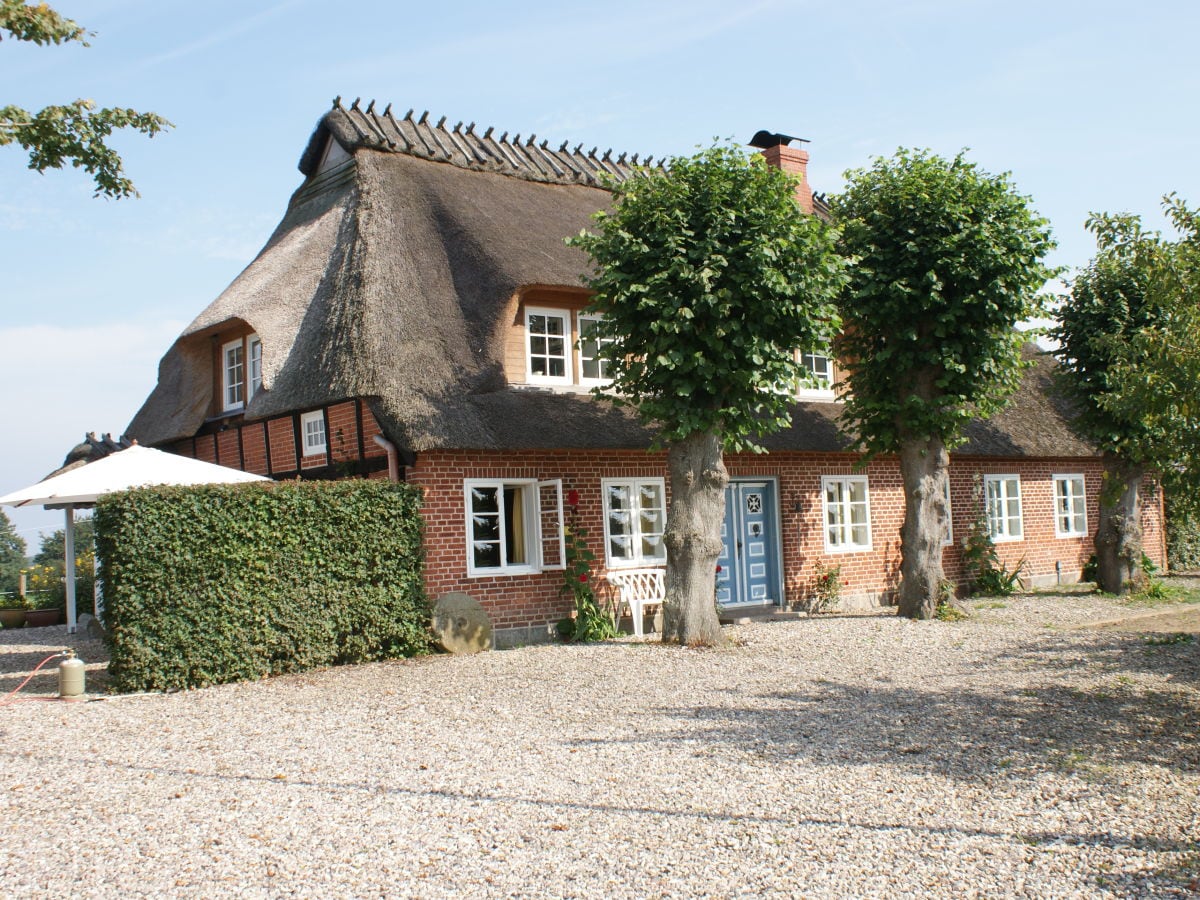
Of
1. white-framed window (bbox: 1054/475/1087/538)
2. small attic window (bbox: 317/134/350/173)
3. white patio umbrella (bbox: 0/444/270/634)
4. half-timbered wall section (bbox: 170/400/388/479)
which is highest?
small attic window (bbox: 317/134/350/173)

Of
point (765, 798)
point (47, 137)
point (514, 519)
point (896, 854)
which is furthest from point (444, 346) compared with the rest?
point (896, 854)

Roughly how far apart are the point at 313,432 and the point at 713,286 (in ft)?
19.0

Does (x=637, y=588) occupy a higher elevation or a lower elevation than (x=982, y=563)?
higher

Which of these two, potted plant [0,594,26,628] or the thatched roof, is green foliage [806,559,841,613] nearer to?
the thatched roof

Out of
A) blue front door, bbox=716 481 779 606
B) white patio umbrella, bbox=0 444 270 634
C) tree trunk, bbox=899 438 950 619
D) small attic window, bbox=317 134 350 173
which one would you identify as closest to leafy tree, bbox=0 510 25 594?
small attic window, bbox=317 134 350 173

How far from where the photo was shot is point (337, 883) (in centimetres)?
454

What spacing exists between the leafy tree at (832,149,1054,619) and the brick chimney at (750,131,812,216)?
13.3 feet

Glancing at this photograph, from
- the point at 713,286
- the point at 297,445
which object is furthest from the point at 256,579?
the point at 713,286

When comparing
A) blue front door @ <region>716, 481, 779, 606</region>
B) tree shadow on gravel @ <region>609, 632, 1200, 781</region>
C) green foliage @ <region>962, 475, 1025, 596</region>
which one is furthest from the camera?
green foliage @ <region>962, 475, 1025, 596</region>

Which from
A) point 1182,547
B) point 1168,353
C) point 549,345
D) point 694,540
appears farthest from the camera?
point 1182,547

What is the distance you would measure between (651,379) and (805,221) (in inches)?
94.0

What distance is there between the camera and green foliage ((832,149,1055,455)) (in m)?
13.1

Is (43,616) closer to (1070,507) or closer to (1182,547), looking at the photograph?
(1070,507)

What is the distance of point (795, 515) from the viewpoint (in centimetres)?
1536
